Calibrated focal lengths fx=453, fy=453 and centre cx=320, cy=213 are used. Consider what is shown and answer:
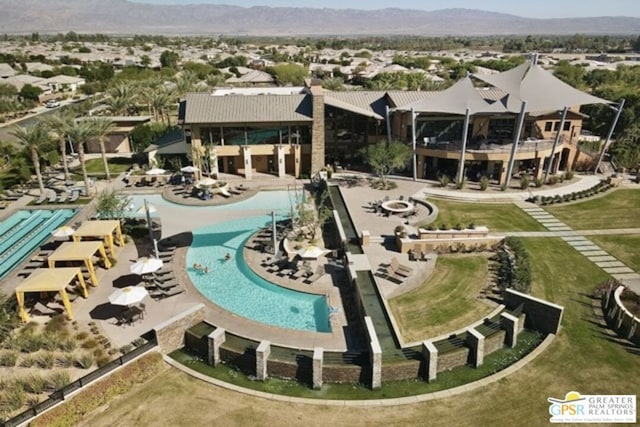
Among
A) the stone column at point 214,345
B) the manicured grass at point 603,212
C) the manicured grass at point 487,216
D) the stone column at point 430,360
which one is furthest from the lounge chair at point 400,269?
the manicured grass at point 603,212

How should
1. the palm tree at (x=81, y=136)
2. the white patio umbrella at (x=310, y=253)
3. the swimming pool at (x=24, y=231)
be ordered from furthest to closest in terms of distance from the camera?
the palm tree at (x=81, y=136) → the swimming pool at (x=24, y=231) → the white patio umbrella at (x=310, y=253)

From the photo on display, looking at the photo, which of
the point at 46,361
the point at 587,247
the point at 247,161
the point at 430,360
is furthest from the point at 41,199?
the point at 587,247

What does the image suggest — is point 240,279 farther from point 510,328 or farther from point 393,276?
point 510,328

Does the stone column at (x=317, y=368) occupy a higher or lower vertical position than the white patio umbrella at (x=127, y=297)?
lower

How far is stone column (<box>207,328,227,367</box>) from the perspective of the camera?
19203 mm

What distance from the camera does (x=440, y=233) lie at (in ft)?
94.1

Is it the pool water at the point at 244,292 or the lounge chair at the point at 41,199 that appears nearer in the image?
the pool water at the point at 244,292

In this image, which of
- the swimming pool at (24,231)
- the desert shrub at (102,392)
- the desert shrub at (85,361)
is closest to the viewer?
the desert shrub at (102,392)

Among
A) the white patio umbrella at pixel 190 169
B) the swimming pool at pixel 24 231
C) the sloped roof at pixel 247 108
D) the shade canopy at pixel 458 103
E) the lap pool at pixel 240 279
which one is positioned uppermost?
the shade canopy at pixel 458 103

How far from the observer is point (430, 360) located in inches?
716

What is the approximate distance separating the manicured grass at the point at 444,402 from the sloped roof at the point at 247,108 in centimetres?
2733

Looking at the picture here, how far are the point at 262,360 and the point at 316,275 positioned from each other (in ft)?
26.5

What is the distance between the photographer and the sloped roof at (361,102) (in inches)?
1695

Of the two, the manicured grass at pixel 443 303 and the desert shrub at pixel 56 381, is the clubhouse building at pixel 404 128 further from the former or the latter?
the desert shrub at pixel 56 381
